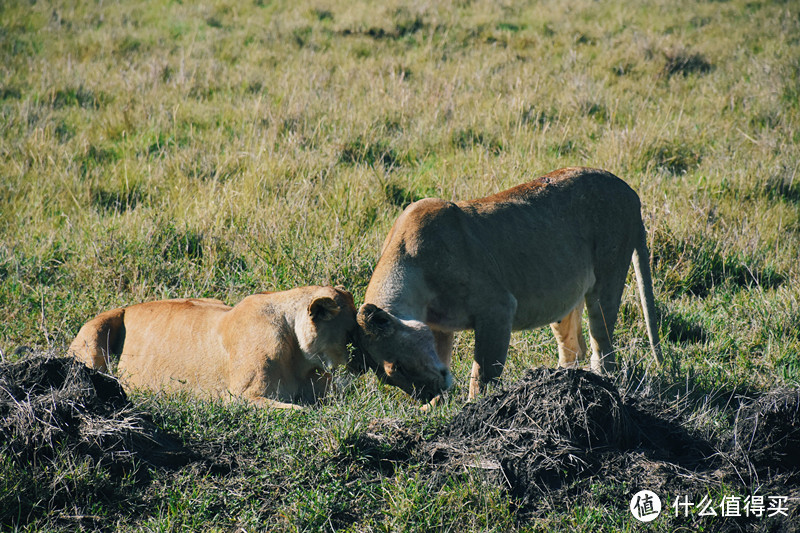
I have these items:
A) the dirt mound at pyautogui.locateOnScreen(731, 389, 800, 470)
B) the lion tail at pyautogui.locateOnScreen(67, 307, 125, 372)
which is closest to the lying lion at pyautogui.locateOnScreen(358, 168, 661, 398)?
the dirt mound at pyautogui.locateOnScreen(731, 389, 800, 470)

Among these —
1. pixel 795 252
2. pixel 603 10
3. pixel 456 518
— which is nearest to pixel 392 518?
pixel 456 518

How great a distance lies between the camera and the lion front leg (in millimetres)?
5289

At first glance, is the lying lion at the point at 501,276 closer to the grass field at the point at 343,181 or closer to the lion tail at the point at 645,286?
the lion tail at the point at 645,286

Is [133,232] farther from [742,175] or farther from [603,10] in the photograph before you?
[603,10]

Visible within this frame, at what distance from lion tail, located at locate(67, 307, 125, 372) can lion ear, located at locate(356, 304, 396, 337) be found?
1.92m

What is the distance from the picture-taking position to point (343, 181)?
8523mm

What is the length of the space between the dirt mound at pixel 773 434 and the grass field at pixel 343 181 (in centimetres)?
43

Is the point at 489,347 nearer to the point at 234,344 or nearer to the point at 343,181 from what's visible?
the point at 234,344

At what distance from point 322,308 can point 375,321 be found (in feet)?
1.38

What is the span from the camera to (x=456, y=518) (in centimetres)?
377

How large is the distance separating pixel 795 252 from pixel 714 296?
127 cm

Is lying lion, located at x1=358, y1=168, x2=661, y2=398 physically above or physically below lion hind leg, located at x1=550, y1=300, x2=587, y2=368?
above

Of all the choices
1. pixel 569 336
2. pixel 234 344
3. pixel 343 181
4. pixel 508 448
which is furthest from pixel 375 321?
pixel 343 181

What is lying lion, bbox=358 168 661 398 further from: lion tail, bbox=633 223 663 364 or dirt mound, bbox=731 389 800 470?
dirt mound, bbox=731 389 800 470
